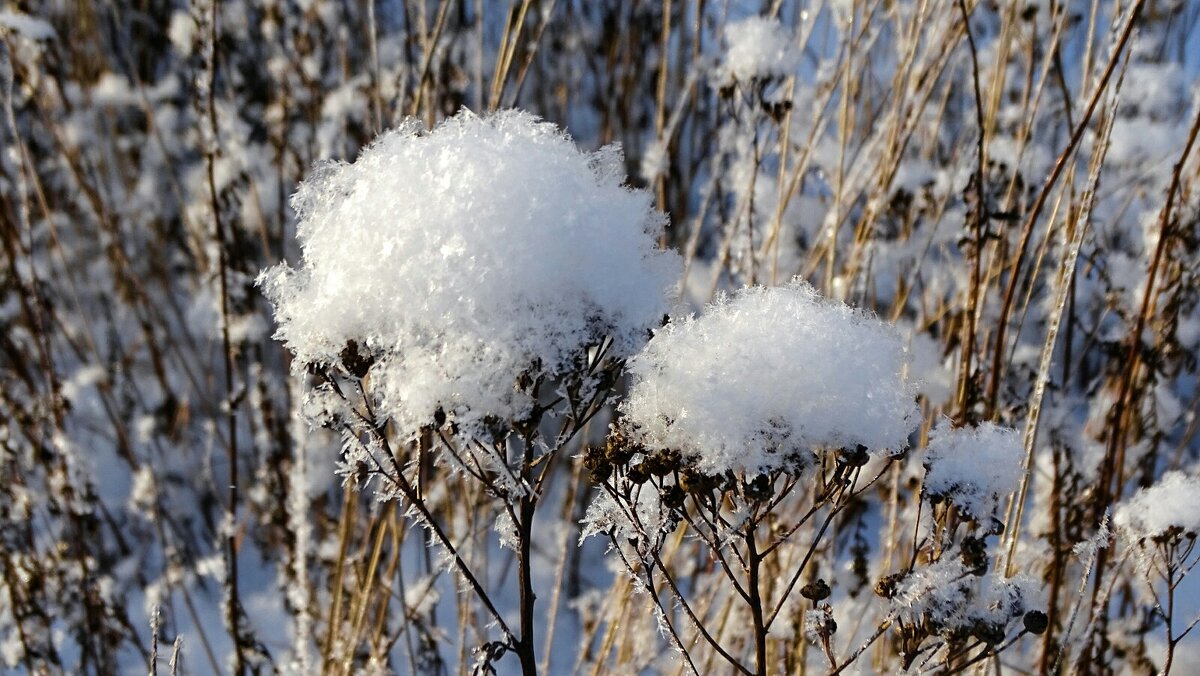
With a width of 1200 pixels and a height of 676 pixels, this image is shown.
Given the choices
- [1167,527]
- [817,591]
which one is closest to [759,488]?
[817,591]

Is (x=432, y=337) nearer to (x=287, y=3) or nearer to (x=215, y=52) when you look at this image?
(x=215, y=52)

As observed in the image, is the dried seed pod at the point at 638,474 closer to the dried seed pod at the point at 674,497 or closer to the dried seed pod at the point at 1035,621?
the dried seed pod at the point at 674,497

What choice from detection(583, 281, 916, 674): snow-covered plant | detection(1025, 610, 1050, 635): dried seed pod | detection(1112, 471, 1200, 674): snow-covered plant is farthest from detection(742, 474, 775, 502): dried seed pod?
detection(1112, 471, 1200, 674): snow-covered plant

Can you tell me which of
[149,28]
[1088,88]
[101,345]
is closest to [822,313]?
[1088,88]

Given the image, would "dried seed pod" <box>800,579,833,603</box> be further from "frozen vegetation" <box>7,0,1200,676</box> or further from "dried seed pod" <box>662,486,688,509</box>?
"dried seed pod" <box>662,486,688,509</box>

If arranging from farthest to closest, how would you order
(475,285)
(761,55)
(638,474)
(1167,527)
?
(761,55), (1167,527), (638,474), (475,285)

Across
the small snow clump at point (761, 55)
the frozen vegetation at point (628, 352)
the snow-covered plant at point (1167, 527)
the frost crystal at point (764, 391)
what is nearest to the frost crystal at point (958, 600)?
the frozen vegetation at point (628, 352)

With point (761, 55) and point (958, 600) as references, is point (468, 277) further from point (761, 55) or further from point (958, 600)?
point (761, 55)
